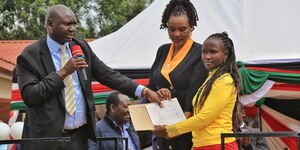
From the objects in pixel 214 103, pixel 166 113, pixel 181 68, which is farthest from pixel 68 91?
pixel 214 103

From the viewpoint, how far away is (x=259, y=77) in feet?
18.9

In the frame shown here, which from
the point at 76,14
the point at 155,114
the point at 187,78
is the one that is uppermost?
the point at 76,14

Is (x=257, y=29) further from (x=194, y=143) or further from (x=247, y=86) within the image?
(x=194, y=143)

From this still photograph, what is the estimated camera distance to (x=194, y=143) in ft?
12.3

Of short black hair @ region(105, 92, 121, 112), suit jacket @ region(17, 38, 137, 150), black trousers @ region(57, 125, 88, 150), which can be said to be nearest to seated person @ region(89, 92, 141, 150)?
short black hair @ region(105, 92, 121, 112)

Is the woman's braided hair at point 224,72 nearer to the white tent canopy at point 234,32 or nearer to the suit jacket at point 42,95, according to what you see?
the suit jacket at point 42,95

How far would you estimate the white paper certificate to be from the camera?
12.5ft

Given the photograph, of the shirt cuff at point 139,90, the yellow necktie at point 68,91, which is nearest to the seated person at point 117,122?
the shirt cuff at point 139,90

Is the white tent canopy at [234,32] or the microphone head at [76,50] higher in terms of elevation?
the white tent canopy at [234,32]

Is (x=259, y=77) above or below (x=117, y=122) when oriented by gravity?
above

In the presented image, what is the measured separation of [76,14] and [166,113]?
18.7 m

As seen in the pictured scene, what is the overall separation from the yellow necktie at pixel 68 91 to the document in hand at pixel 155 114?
1.62ft

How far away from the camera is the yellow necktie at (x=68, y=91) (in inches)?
145

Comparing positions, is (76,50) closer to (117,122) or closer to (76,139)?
(76,139)
